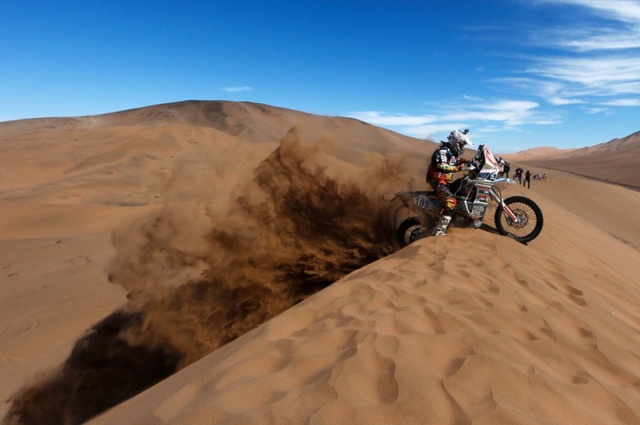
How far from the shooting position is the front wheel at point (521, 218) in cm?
589

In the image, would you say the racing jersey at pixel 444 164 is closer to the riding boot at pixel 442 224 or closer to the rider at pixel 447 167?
the rider at pixel 447 167

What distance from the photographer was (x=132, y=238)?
572 centimetres

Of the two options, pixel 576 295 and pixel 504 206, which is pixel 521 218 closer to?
pixel 504 206

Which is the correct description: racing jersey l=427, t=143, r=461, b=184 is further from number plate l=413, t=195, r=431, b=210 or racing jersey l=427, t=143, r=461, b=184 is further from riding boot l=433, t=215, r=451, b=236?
riding boot l=433, t=215, r=451, b=236

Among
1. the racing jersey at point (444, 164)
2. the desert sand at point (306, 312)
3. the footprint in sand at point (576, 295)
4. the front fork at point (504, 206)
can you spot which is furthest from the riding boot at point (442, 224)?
the footprint in sand at point (576, 295)

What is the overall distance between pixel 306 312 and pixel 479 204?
12.7 feet

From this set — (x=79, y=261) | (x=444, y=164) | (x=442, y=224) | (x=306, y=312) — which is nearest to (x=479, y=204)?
(x=442, y=224)

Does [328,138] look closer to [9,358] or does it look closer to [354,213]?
[354,213]

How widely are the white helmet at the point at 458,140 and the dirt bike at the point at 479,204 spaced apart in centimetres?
23

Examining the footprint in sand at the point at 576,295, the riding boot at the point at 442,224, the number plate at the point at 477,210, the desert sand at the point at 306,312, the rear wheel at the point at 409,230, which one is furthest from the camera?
the rear wheel at the point at 409,230

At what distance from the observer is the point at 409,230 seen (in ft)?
21.3

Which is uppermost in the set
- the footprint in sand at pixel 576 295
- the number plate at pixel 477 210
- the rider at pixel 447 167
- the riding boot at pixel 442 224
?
the rider at pixel 447 167

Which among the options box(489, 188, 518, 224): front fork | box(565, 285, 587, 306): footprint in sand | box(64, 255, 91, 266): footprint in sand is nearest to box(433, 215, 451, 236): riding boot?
box(489, 188, 518, 224): front fork

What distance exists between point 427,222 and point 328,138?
2114 mm
